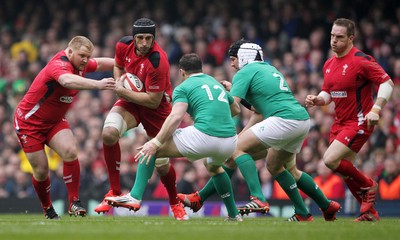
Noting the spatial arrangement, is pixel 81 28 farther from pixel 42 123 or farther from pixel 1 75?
pixel 42 123

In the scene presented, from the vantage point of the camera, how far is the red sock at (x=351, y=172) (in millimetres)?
12281

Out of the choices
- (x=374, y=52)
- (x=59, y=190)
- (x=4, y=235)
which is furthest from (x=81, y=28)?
(x=4, y=235)

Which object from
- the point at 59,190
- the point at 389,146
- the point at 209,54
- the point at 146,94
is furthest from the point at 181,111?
the point at 209,54

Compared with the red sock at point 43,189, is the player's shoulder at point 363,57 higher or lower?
higher

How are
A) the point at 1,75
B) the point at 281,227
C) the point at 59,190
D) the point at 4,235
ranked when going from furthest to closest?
the point at 1,75 < the point at 59,190 < the point at 281,227 < the point at 4,235

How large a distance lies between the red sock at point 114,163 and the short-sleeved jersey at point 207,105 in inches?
60.7

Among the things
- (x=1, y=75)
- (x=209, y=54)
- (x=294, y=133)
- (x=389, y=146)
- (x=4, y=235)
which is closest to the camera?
(x=4, y=235)

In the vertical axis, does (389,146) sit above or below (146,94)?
Result: below

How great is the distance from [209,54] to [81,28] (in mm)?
4246

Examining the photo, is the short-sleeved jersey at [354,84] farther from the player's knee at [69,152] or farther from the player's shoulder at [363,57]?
the player's knee at [69,152]

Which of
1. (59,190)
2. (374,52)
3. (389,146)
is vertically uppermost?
(374,52)

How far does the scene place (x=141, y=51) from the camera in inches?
492

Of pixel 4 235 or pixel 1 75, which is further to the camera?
pixel 1 75

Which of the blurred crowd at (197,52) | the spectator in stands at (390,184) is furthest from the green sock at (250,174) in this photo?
the spectator in stands at (390,184)
